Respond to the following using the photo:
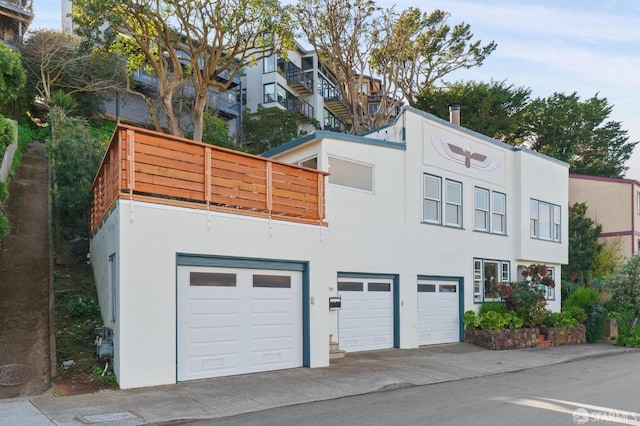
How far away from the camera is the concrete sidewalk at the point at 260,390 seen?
8070mm

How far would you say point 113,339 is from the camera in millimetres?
10586

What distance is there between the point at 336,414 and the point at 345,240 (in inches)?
290

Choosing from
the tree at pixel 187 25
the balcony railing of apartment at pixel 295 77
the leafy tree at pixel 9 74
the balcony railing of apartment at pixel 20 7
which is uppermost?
the balcony railing of apartment at pixel 20 7

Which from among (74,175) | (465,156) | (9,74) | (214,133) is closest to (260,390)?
(9,74)

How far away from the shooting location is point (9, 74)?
12383mm

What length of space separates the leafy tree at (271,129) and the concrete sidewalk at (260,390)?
20.5 m

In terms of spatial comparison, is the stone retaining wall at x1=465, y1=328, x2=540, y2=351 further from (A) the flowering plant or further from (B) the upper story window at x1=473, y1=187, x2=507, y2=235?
(B) the upper story window at x1=473, y1=187, x2=507, y2=235

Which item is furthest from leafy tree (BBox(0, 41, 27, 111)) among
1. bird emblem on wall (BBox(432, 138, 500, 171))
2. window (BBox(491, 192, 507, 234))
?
window (BBox(491, 192, 507, 234))

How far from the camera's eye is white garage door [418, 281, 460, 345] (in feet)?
57.9

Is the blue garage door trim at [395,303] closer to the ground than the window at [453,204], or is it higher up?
closer to the ground

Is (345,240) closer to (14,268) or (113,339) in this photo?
(113,339)

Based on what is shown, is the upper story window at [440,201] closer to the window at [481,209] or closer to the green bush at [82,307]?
the window at [481,209]

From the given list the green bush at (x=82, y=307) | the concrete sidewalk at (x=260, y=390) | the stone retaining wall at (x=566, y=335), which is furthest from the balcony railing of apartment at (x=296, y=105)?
the green bush at (x=82, y=307)

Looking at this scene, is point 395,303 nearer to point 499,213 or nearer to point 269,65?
point 499,213
